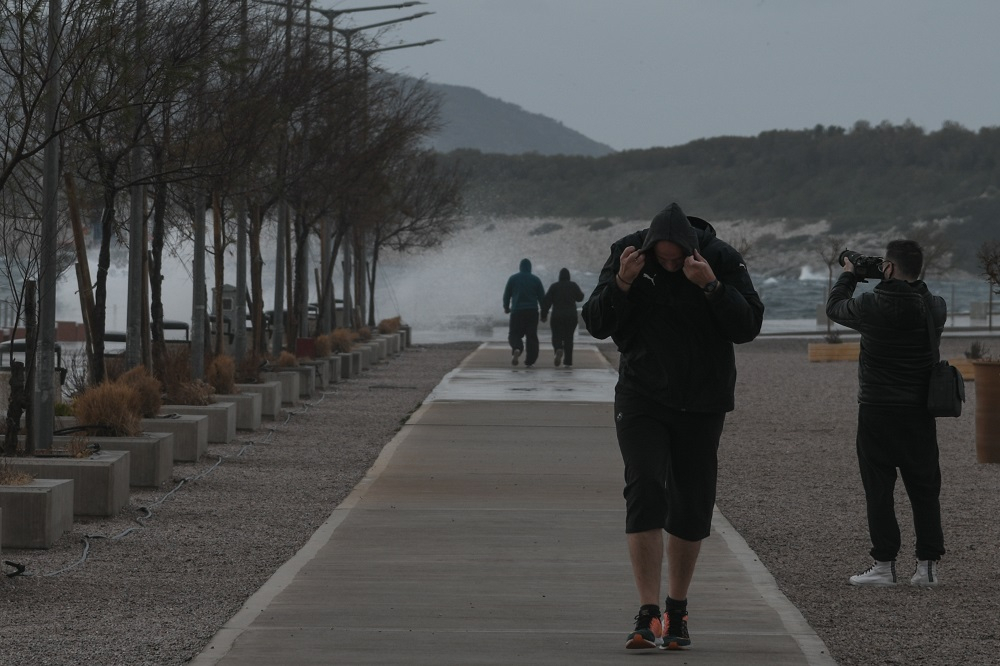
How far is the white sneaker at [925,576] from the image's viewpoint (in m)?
A: 8.56

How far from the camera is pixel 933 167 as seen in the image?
17962 cm

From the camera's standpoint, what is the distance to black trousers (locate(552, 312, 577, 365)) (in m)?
30.9

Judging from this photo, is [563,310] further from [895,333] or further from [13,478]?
[895,333]

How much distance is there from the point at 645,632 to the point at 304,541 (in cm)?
383

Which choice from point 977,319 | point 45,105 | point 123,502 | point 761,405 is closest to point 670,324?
point 123,502

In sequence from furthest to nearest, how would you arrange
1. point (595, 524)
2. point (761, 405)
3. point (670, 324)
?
point (761, 405) → point (595, 524) → point (670, 324)

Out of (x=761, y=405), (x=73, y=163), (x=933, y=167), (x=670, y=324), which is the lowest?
(x=761, y=405)

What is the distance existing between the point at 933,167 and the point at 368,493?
17491 centimetres

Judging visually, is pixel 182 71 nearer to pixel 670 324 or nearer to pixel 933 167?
pixel 670 324

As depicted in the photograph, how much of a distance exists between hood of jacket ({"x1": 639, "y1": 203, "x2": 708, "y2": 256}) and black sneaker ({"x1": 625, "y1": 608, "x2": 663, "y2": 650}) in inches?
55.6

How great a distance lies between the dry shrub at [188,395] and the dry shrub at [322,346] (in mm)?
10443

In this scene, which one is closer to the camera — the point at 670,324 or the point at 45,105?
the point at 670,324

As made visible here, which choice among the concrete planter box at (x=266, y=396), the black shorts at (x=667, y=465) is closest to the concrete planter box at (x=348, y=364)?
the concrete planter box at (x=266, y=396)

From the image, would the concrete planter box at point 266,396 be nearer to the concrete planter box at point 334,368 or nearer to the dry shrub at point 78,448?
the concrete planter box at point 334,368
